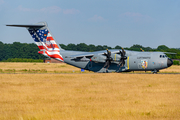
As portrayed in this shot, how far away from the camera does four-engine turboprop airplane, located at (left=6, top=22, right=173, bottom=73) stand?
1478 inches

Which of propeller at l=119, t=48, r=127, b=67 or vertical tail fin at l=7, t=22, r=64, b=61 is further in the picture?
vertical tail fin at l=7, t=22, r=64, b=61

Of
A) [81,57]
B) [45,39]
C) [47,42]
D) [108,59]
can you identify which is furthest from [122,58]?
[45,39]

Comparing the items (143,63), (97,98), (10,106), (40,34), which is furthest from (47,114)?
(40,34)

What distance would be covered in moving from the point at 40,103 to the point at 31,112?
259cm

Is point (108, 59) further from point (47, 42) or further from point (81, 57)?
point (47, 42)

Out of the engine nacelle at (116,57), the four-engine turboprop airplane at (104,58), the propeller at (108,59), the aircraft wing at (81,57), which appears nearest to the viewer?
the four-engine turboprop airplane at (104,58)

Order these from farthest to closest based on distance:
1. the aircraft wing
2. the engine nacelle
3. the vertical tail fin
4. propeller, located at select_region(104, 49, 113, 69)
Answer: the vertical tail fin, the aircraft wing, the engine nacelle, propeller, located at select_region(104, 49, 113, 69)

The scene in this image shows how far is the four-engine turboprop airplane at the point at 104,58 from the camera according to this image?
37.5 m

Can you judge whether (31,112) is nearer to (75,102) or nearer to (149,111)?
(75,102)

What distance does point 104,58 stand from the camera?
38531 mm

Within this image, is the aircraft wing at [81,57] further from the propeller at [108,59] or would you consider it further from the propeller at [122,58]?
the propeller at [122,58]

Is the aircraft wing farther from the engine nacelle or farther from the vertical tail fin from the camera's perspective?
the engine nacelle

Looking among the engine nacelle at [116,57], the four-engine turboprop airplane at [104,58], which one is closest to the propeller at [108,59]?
the four-engine turboprop airplane at [104,58]

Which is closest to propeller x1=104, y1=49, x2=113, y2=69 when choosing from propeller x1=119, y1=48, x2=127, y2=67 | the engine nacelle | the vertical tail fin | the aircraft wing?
the engine nacelle
